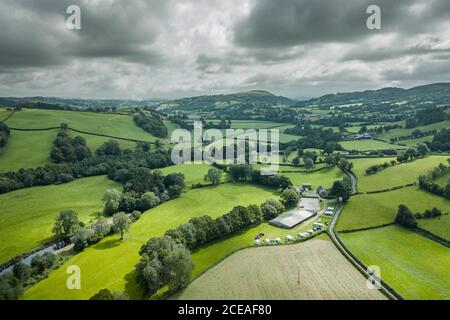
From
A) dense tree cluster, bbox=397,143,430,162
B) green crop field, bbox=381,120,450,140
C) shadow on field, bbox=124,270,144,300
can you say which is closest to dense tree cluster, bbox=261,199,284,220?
shadow on field, bbox=124,270,144,300

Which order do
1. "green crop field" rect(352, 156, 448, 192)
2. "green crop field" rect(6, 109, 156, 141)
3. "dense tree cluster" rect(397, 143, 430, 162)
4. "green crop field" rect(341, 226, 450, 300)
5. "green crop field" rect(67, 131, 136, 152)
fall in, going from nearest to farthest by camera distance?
Result: 1. "green crop field" rect(341, 226, 450, 300)
2. "green crop field" rect(352, 156, 448, 192)
3. "dense tree cluster" rect(397, 143, 430, 162)
4. "green crop field" rect(67, 131, 136, 152)
5. "green crop field" rect(6, 109, 156, 141)

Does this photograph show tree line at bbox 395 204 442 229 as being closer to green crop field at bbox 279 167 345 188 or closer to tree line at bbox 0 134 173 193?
green crop field at bbox 279 167 345 188

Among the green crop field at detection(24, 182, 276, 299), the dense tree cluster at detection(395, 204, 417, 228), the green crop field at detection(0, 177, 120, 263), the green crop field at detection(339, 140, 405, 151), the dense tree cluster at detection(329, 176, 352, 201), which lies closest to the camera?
the green crop field at detection(24, 182, 276, 299)

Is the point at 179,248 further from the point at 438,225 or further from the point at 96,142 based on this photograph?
the point at 96,142

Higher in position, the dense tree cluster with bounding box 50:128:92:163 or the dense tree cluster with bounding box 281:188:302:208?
the dense tree cluster with bounding box 50:128:92:163

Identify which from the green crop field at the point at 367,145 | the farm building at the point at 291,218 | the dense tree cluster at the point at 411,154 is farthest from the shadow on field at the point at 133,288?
the green crop field at the point at 367,145

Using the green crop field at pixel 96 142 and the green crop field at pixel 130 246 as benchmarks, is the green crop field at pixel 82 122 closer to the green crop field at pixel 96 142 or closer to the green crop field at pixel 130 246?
the green crop field at pixel 96 142
